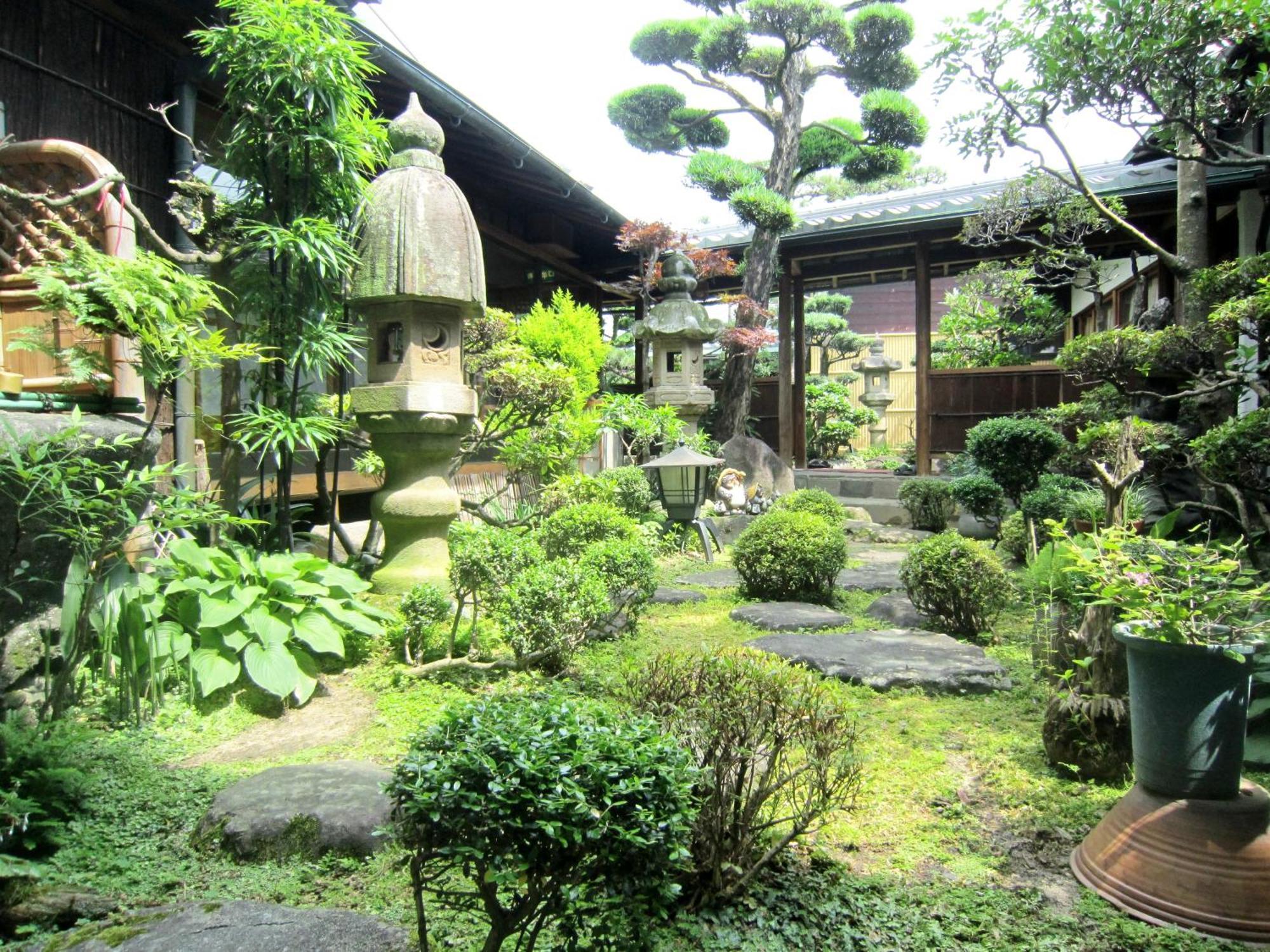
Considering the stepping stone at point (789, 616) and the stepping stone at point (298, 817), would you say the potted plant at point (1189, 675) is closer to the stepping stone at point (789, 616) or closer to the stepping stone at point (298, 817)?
the stepping stone at point (298, 817)

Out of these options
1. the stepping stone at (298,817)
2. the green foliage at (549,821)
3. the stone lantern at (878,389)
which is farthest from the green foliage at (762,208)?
the green foliage at (549,821)

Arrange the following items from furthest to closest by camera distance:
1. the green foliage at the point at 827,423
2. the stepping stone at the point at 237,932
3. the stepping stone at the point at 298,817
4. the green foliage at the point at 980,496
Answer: the green foliage at the point at 827,423, the green foliage at the point at 980,496, the stepping stone at the point at 298,817, the stepping stone at the point at 237,932

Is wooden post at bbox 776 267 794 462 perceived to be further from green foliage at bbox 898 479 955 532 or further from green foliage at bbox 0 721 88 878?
green foliage at bbox 0 721 88 878

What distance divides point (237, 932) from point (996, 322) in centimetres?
1676

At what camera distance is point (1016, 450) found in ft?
30.7

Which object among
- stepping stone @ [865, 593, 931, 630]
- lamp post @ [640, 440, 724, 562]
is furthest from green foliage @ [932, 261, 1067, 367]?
stepping stone @ [865, 593, 931, 630]

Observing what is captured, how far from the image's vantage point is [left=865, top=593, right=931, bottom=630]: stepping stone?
250 inches

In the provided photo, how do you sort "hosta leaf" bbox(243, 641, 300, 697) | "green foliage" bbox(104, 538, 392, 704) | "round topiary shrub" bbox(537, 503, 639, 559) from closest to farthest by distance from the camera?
"green foliage" bbox(104, 538, 392, 704), "hosta leaf" bbox(243, 641, 300, 697), "round topiary shrub" bbox(537, 503, 639, 559)

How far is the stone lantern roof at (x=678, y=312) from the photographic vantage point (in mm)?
12680

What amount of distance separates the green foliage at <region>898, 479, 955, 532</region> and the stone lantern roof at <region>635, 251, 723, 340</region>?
151 inches

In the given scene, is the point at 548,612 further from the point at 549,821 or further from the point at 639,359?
the point at 639,359

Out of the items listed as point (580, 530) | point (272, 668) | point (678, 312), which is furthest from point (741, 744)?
point (678, 312)

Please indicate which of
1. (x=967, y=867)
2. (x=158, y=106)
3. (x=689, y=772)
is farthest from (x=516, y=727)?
(x=158, y=106)

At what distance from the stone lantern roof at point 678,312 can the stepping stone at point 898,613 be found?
660cm
